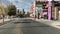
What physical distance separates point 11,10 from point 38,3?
81.4ft

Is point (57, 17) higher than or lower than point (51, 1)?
lower

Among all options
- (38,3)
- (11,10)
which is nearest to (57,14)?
(38,3)

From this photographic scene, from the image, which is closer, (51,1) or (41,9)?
(51,1)

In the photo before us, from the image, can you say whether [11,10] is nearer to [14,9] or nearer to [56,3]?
[14,9]

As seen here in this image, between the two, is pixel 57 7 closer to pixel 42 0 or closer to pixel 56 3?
pixel 56 3

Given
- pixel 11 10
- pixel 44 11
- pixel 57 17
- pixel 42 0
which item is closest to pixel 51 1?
pixel 57 17

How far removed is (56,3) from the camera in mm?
109312

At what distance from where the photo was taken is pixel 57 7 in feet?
354

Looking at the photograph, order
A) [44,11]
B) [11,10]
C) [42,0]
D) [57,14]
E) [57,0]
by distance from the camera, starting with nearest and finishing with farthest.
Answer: [57,14] → [57,0] → [44,11] → [42,0] → [11,10]

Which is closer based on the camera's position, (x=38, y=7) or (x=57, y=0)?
(x=57, y=0)

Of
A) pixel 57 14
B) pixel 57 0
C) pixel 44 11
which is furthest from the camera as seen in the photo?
pixel 44 11

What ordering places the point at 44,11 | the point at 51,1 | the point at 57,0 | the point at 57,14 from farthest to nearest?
1. the point at 44,11
2. the point at 57,0
3. the point at 57,14
4. the point at 51,1

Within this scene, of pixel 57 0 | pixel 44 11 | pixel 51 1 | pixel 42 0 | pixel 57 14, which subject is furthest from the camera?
pixel 42 0

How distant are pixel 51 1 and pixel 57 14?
400 inches
